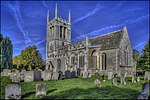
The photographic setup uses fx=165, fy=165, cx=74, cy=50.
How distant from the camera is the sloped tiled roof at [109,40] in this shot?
111 ft

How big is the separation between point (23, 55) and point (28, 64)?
413 centimetres

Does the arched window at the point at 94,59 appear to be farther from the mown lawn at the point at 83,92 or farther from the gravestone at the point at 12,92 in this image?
the gravestone at the point at 12,92

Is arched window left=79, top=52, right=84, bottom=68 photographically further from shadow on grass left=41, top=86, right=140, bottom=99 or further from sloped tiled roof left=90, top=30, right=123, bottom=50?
shadow on grass left=41, top=86, right=140, bottom=99

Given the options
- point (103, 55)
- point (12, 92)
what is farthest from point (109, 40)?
point (12, 92)

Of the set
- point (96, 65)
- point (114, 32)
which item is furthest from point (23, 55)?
point (114, 32)

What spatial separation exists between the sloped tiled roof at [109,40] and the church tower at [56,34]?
18.8 metres

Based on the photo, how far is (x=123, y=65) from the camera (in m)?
33.6

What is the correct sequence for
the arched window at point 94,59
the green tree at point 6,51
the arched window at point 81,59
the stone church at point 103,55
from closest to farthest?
the stone church at point 103,55 < the arched window at point 94,59 < the arched window at point 81,59 < the green tree at point 6,51

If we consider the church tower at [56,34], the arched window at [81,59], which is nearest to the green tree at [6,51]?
the church tower at [56,34]

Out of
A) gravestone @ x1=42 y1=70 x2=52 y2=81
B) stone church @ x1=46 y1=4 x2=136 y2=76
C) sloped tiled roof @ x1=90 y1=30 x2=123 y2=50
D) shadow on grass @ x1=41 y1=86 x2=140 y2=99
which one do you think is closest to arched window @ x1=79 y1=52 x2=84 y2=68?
stone church @ x1=46 y1=4 x2=136 y2=76

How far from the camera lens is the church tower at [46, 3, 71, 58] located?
182ft

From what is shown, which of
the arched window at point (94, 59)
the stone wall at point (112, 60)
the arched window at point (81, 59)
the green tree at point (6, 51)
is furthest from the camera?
the green tree at point (6, 51)

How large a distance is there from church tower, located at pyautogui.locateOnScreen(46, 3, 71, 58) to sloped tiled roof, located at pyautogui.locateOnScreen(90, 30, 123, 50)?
18.8m

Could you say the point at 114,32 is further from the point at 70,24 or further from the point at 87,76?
the point at 70,24
